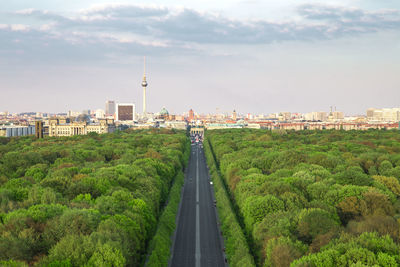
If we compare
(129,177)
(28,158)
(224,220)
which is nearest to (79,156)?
(28,158)

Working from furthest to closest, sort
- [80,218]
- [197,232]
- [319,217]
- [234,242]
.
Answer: [197,232] < [234,242] < [319,217] < [80,218]

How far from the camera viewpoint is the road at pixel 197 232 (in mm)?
42844

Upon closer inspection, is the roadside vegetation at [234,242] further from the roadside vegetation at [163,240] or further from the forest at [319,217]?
the roadside vegetation at [163,240]

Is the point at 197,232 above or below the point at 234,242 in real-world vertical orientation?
below

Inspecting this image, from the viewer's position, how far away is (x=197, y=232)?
52.0 meters

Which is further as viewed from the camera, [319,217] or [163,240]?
[163,240]

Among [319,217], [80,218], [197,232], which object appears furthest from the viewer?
[197,232]

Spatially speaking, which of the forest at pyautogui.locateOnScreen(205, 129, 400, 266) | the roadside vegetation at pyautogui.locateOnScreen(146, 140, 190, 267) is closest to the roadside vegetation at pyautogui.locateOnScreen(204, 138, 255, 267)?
the forest at pyautogui.locateOnScreen(205, 129, 400, 266)

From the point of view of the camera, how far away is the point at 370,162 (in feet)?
255

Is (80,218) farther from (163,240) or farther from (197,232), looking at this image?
A: (197,232)

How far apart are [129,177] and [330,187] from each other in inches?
1126

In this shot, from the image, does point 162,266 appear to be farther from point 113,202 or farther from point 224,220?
point 224,220

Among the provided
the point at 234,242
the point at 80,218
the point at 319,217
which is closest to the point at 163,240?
the point at 234,242

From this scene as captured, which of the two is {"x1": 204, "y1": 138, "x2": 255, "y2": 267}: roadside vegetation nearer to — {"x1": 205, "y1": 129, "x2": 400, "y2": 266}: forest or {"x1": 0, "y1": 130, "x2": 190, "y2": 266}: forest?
{"x1": 205, "y1": 129, "x2": 400, "y2": 266}: forest
